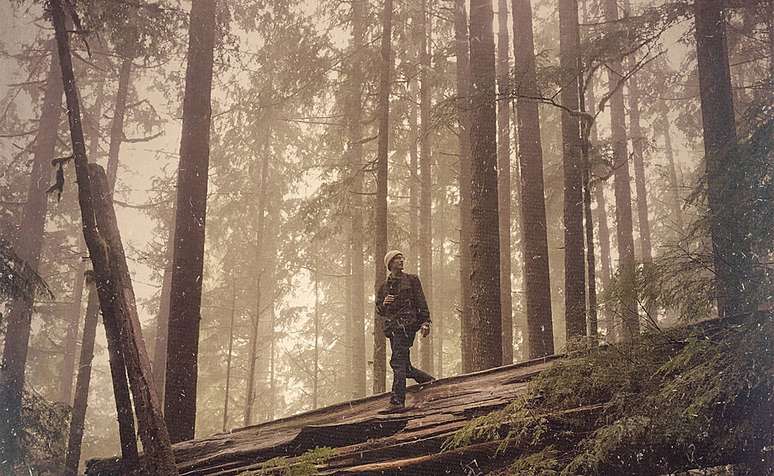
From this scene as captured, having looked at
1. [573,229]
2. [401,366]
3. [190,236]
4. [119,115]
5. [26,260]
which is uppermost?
[119,115]

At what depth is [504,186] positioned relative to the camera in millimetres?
18297

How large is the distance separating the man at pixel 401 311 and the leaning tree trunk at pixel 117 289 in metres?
3.09

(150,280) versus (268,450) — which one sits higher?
(150,280)

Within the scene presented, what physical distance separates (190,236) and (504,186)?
458 inches

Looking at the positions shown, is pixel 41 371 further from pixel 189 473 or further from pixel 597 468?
pixel 597 468

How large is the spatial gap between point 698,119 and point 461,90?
12968mm

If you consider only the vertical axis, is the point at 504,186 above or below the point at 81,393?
above

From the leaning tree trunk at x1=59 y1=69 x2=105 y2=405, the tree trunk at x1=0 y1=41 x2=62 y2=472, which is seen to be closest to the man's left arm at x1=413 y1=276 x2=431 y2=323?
the tree trunk at x1=0 y1=41 x2=62 y2=472

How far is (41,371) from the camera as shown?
25.6m

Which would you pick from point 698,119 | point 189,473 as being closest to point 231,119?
point 189,473

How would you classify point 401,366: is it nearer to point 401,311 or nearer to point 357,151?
point 401,311

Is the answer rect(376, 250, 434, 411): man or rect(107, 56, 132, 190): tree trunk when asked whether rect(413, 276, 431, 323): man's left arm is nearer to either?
rect(376, 250, 434, 411): man

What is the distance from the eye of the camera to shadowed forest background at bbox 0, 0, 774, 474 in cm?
733

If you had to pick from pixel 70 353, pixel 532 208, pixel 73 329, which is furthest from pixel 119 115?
pixel 532 208
